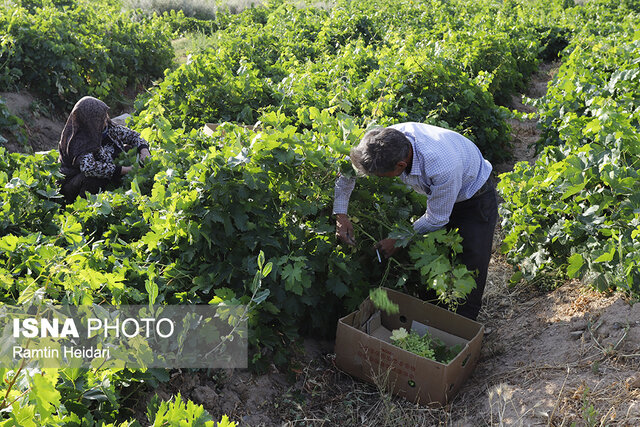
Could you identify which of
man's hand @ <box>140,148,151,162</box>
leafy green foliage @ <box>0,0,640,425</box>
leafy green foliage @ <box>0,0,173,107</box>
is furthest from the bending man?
leafy green foliage @ <box>0,0,173,107</box>

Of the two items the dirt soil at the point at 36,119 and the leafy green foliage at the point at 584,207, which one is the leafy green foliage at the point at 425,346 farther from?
the dirt soil at the point at 36,119

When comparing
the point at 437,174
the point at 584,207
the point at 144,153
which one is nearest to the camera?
the point at 437,174

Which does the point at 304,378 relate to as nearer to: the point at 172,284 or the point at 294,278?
the point at 294,278

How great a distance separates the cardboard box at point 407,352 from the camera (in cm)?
322


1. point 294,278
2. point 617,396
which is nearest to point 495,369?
point 617,396

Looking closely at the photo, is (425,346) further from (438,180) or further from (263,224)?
(263,224)

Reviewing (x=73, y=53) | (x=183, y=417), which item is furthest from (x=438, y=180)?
(x=73, y=53)

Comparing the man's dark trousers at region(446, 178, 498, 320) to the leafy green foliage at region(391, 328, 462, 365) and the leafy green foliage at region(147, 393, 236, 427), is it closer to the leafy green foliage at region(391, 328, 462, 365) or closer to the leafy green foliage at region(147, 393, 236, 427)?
the leafy green foliage at region(391, 328, 462, 365)

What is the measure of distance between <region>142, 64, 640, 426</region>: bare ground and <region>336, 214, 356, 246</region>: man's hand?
2.43 feet

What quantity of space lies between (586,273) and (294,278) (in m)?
1.95

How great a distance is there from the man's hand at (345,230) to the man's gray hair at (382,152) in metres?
0.40

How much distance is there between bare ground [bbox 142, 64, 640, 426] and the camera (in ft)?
9.82

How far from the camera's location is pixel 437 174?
3.35m

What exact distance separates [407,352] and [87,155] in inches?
127
